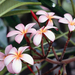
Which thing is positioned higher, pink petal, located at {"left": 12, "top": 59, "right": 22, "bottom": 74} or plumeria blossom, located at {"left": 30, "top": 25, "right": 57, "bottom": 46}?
plumeria blossom, located at {"left": 30, "top": 25, "right": 57, "bottom": 46}

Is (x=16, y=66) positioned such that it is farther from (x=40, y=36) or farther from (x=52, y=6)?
(x=52, y=6)

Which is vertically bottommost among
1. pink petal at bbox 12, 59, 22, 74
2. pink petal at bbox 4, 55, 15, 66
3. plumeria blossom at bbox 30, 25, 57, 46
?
pink petal at bbox 12, 59, 22, 74

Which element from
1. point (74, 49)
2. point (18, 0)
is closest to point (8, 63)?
point (18, 0)

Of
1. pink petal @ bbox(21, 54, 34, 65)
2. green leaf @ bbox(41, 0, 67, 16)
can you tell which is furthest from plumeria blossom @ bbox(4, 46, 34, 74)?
green leaf @ bbox(41, 0, 67, 16)

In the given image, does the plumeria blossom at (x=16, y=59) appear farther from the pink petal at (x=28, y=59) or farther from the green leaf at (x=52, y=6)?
the green leaf at (x=52, y=6)

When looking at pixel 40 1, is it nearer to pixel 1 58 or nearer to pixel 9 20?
pixel 9 20

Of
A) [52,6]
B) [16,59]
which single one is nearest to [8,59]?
[16,59]

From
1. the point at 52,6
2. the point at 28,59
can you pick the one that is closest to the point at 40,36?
the point at 28,59

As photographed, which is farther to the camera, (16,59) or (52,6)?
(52,6)

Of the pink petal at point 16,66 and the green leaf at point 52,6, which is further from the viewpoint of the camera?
the green leaf at point 52,6

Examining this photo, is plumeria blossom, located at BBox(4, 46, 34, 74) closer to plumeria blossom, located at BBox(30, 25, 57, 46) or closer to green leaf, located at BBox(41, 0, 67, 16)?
plumeria blossom, located at BBox(30, 25, 57, 46)

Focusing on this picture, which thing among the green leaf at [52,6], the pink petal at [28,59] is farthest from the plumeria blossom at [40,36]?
the green leaf at [52,6]
